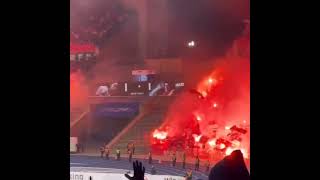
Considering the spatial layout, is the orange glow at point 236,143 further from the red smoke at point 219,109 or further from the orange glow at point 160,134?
the orange glow at point 160,134

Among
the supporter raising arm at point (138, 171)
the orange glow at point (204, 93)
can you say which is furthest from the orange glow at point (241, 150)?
the supporter raising arm at point (138, 171)

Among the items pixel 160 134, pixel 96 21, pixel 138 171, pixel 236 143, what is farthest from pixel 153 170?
pixel 96 21

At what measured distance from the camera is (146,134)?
7.13 ft

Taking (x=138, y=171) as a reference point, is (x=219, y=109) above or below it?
above

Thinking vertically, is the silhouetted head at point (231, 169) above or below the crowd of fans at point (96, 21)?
below

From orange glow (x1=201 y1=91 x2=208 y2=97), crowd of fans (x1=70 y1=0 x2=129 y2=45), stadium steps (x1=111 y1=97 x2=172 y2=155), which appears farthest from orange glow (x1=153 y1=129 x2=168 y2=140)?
crowd of fans (x1=70 y1=0 x2=129 y2=45)

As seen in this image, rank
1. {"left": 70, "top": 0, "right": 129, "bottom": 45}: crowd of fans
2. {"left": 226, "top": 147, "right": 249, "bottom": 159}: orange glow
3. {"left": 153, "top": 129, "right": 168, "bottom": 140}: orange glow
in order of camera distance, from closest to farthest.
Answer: {"left": 226, "top": 147, "right": 249, "bottom": 159}: orange glow
{"left": 153, "top": 129, "right": 168, "bottom": 140}: orange glow
{"left": 70, "top": 0, "right": 129, "bottom": 45}: crowd of fans

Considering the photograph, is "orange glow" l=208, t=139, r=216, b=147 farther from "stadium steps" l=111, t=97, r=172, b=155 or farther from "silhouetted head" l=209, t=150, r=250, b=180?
"stadium steps" l=111, t=97, r=172, b=155

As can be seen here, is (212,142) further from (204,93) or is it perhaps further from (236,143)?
(204,93)

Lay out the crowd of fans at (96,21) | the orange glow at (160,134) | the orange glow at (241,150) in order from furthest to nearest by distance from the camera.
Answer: the crowd of fans at (96,21) < the orange glow at (160,134) < the orange glow at (241,150)
